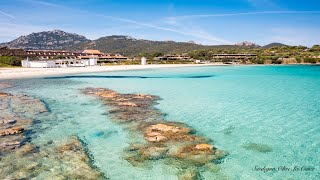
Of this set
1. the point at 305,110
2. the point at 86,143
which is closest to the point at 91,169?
the point at 86,143

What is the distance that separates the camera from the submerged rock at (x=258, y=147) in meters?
11.7

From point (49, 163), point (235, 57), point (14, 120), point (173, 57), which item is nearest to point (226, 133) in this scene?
point (49, 163)

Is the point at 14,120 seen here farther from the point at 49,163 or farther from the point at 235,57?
the point at 235,57

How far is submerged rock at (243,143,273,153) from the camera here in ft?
38.3

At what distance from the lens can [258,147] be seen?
39.6 feet

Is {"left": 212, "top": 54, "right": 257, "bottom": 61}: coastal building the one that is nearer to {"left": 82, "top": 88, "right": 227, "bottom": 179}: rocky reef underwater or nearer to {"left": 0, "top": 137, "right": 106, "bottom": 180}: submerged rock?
{"left": 82, "top": 88, "right": 227, "bottom": 179}: rocky reef underwater

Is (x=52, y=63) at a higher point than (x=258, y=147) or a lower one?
higher

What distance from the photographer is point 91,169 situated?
31.5 feet

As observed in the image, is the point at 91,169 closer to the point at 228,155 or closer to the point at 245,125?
the point at 228,155

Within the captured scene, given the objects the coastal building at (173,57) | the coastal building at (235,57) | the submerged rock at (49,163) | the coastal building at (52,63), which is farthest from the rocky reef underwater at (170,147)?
the coastal building at (235,57)

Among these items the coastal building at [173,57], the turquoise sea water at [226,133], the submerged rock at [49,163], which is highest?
the coastal building at [173,57]

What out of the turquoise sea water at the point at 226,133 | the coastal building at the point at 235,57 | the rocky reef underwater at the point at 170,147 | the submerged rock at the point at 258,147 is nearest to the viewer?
the turquoise sea water at the point at 226,133

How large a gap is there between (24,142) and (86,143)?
254cm

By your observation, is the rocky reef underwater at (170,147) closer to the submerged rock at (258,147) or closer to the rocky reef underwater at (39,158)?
the submerged rock at (258,147)
